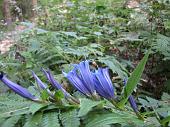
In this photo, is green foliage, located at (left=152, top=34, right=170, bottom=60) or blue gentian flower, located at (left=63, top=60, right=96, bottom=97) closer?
blue gentian flower, located at (left=63, top=60, right=96, bottom=97)

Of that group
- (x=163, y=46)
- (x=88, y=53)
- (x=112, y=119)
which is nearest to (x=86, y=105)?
(x=112, y=119)

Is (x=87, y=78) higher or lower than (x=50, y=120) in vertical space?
higher

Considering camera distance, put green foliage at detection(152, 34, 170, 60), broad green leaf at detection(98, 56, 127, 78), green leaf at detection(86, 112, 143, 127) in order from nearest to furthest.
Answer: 1. green leaf at detection(86, 112, 143, 127)
2. broad green leaf at detection(98, 56, 127, 78)
3. green foliage at detection(152, 34, 170, 60)

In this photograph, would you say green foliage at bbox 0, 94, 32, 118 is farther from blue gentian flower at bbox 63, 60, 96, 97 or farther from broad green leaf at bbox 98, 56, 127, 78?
broad green leaf at bbox 98, 56, 127, 78

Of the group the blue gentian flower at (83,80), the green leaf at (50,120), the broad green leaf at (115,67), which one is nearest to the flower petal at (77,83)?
the blue gentian flower at (83,80)

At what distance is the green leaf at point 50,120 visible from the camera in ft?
3.48

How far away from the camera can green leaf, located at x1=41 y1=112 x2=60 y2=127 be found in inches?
41.8

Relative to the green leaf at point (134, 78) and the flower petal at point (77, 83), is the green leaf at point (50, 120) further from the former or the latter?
the green leaf at point (134, 78)

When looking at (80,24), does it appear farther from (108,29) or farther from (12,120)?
(12,120)

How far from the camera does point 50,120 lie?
1074 mm

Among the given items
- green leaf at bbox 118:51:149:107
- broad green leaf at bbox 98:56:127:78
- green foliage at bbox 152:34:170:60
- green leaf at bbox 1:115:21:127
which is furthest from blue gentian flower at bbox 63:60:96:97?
green foliage at bbox 152:34:170:60

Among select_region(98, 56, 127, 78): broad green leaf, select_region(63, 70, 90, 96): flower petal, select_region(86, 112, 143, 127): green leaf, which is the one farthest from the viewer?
select_region(98, 56, 127, 78): broad green leaf

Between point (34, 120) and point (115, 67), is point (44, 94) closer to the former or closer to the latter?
point (34, 120)

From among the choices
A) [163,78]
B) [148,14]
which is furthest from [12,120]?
[148,14]
